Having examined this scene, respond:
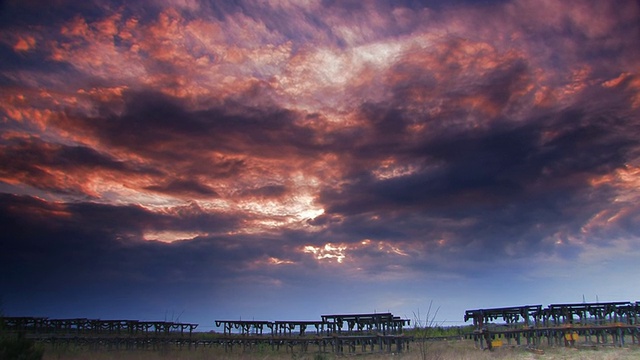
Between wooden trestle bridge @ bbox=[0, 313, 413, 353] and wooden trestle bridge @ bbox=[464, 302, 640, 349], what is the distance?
28.2 ft

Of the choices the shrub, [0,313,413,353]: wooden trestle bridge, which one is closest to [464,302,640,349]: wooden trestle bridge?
[0,313,413,353]: wooden trestle bridge

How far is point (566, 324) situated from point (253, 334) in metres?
33.5

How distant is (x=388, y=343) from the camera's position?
4456 centimetres

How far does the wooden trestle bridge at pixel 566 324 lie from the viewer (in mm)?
40594

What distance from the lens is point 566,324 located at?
137ft

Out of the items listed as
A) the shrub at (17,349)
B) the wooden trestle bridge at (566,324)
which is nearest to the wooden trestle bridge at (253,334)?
the wooden trestle bridge at (566,324)

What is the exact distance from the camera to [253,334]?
54312mm

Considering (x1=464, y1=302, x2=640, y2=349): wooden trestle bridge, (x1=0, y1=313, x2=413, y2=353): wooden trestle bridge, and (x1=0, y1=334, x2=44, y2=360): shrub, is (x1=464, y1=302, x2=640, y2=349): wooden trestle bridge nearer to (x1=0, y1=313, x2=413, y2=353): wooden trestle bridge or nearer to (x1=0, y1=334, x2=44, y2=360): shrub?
(x1=0, y1=313, x2=413, y2=353): wooden trestle bridge

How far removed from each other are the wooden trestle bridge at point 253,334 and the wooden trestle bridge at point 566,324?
860 cm

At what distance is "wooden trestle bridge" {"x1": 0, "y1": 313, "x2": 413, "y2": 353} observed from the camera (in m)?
45.1

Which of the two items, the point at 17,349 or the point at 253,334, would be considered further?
the point at 253,334

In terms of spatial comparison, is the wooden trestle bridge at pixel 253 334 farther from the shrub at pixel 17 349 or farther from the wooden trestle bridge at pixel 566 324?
the shrub at pixel 17 349

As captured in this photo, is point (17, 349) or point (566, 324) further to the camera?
point (566, 324)

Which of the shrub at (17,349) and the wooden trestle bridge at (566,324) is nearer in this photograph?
the shrub at (17,349)
